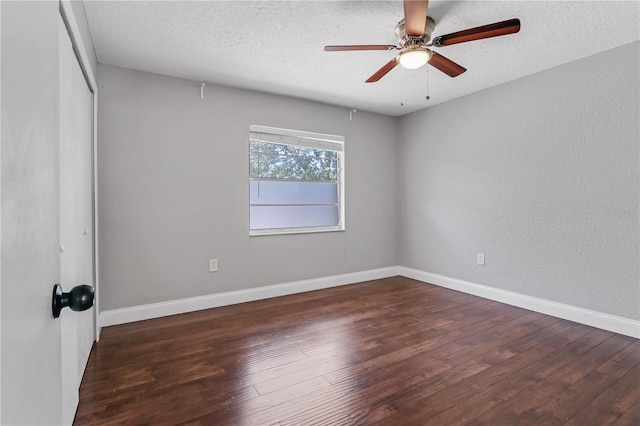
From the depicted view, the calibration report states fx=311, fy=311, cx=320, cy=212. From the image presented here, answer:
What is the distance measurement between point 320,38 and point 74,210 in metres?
2.02

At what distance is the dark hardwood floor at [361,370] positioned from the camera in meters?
1.59

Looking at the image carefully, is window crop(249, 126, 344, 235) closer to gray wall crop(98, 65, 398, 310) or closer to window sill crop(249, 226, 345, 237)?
window sill crop(249, 226, 345, 237)

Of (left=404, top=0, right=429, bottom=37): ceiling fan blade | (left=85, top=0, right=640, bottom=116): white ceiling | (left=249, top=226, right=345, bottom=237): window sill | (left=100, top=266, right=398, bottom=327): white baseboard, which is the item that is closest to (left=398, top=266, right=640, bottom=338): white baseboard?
(left=100, top=266, right=398, bottom=327): white baseboard

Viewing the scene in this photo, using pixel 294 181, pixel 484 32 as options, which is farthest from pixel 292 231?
pixel 484 32

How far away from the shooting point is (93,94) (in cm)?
249

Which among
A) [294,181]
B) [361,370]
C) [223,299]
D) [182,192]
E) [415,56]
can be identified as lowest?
[361,370]

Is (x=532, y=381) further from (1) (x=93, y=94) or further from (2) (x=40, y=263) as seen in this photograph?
→ (1) (x=93, y=94)

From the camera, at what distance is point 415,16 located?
1.74m

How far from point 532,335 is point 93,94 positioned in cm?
403

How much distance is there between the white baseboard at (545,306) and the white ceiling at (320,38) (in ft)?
7.29

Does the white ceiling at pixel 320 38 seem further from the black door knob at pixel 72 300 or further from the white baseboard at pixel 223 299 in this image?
the white baseboard at pixel 223 299

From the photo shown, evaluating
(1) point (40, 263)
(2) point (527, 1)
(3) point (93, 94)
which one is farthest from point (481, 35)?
(3) point (93, 94)

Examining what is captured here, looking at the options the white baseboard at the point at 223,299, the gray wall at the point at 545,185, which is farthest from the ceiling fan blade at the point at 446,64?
the white baseboard at the point at 223,299

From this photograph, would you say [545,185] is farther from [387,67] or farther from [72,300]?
[72,300]
